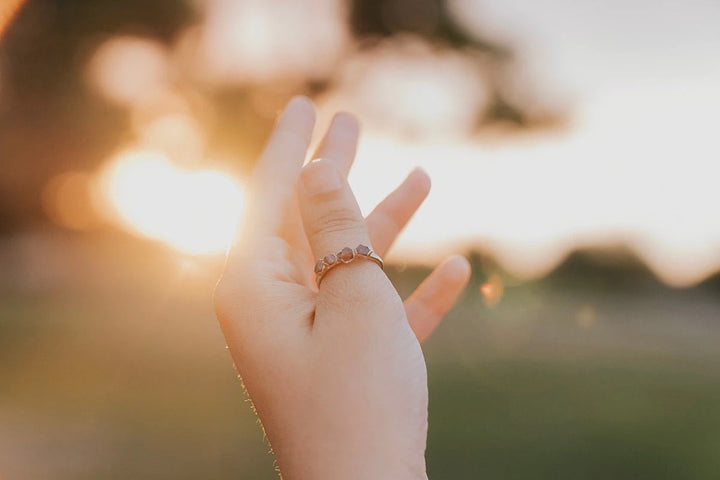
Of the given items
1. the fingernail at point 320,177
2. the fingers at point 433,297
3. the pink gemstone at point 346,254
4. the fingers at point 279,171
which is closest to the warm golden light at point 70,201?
the fingers at point 433,297

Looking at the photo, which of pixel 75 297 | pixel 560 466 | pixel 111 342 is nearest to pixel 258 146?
pixel 111 342

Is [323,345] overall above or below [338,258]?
below

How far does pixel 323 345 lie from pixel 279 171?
0.71m

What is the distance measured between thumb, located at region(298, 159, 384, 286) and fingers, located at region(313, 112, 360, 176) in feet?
2.71

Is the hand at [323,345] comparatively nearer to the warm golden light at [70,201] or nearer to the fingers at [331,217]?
the fingers at [331,217]

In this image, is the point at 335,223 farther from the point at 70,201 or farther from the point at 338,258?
the point at 70,201

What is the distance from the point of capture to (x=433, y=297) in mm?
3178

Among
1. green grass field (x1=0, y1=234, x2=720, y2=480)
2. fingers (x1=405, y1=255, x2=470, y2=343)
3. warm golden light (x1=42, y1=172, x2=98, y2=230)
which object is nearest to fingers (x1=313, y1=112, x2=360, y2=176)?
fingers (x1=405, y1=255, x2=470, y2=343)

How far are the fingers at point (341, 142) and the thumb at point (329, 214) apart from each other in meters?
0.83

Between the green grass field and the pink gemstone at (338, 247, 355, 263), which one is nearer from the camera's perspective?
the pink gemstone at (338, 247, 355, 263)

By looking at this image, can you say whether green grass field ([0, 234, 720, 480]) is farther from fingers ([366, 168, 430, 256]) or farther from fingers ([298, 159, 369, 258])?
fingers ([298, 159, 369, 258])

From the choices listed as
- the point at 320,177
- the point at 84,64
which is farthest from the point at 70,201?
the point at 320,177

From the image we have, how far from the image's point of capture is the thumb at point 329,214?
83.0 inches

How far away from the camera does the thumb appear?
211 cm
